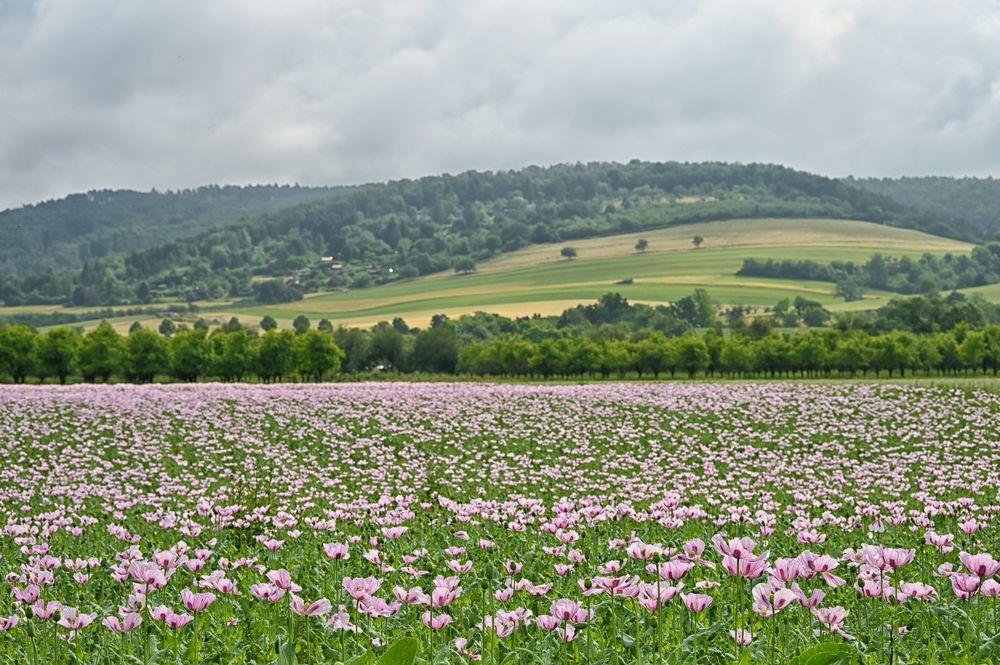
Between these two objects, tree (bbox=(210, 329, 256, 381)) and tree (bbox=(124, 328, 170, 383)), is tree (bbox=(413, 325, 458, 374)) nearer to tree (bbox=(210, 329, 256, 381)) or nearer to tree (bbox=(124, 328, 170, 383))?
tree (bbox=(210, 329, 256, 381))

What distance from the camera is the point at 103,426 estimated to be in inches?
953

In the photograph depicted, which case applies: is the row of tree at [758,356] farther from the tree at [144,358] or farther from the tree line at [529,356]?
the tree at [144,358]

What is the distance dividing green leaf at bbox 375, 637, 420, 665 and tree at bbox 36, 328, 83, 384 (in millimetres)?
80701

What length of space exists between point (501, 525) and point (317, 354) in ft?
219

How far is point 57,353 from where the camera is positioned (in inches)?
3012

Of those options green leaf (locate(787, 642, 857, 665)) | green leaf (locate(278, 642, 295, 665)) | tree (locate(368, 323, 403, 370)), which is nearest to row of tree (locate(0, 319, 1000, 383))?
tree (locate(368, 323, 403, 370))

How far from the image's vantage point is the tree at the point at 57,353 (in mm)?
76312

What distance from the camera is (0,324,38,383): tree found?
74938 millimetres

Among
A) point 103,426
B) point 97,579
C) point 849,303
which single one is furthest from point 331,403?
point 849,303

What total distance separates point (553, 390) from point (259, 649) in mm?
29326

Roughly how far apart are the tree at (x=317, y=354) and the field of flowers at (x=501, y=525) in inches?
1572

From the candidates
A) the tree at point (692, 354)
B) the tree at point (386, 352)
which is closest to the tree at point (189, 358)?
the tree at point (386, 352)

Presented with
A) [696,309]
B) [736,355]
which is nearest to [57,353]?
[736,355]

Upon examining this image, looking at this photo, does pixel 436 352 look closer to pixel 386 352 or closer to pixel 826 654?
pixel 386 352
